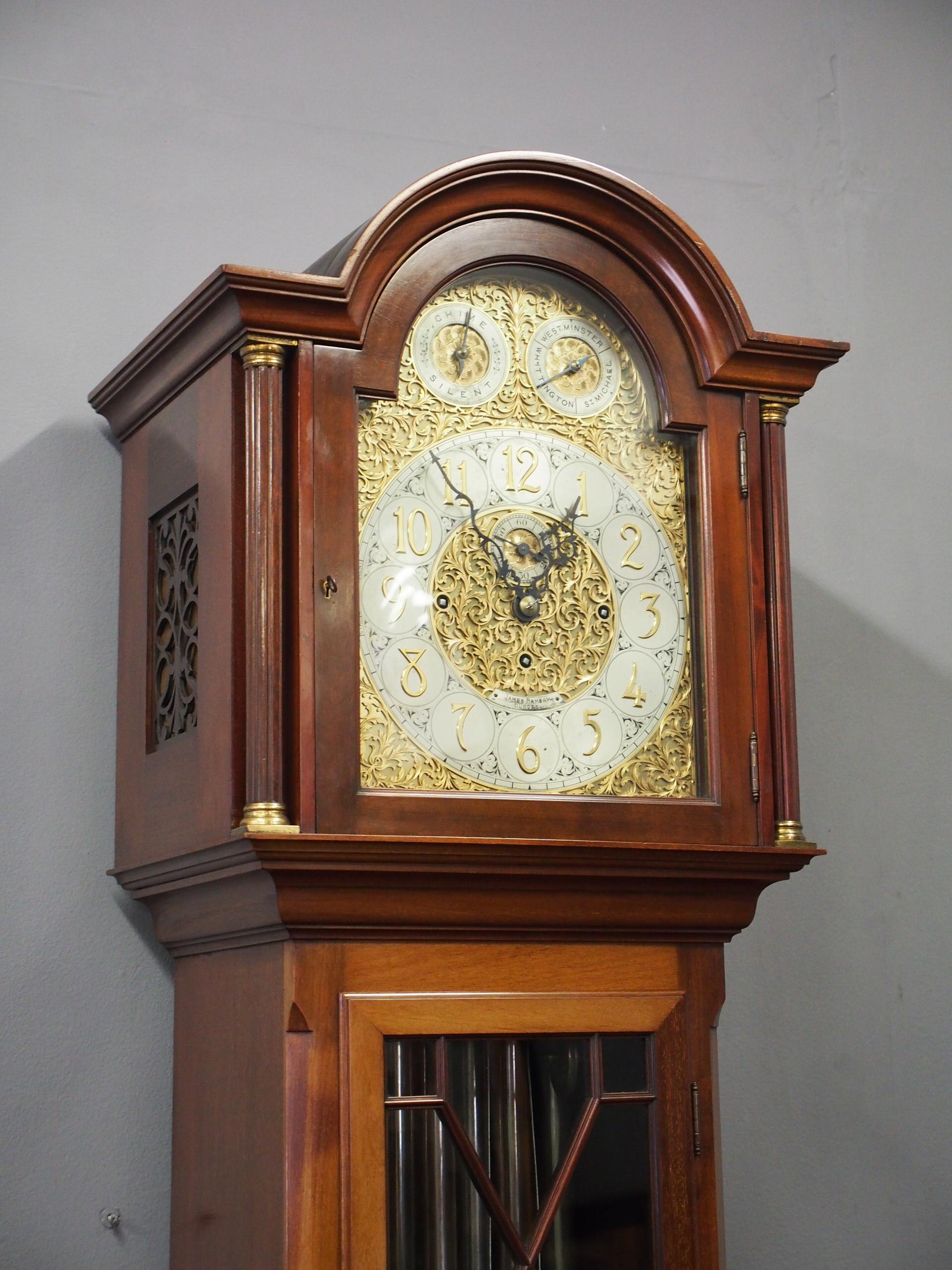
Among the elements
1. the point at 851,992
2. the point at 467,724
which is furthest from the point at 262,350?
the point at 851,992

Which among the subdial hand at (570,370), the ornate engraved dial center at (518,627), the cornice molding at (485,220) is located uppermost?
the cornice molding at (485,220)

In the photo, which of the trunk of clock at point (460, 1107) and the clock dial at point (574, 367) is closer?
the trunk of clock at point (460, 1107)

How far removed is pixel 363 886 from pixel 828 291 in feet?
4.03

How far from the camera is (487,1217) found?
1.47 m

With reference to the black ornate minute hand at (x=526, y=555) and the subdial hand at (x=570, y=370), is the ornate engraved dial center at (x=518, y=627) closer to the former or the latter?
the black ornate minute hand at (x=526, y=555)

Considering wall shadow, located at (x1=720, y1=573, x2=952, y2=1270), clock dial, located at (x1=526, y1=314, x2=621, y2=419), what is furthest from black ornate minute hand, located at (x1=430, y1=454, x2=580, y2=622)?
wall shadow, located at (x1=720, y1=573, x2=952, y2=1270)

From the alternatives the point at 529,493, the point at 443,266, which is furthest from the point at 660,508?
the point at 443,266

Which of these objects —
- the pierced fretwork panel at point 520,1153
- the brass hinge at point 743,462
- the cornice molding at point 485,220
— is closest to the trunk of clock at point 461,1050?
the pierced fretwork panel at point 520,1153

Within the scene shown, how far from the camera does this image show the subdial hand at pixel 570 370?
5.32 ft

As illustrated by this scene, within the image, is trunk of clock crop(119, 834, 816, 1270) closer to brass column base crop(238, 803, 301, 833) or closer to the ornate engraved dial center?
brass column base crop(238, 803, 301, 833)

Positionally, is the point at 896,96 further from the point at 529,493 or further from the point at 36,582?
the point at 36,582

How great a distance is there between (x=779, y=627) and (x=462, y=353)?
41 centimetres

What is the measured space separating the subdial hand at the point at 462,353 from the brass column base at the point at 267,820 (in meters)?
0.46

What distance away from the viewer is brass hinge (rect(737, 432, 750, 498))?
1.65 m
